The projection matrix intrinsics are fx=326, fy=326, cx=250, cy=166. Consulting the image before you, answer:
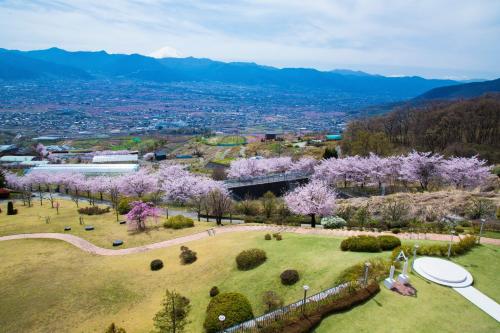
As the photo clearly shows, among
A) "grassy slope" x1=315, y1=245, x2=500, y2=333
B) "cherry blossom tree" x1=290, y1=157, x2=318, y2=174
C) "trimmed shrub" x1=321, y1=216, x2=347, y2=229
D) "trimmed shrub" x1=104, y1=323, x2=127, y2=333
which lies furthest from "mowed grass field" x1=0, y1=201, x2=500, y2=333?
"cherry blossom tree" x1=290, y1=157, x2=318, y2=174

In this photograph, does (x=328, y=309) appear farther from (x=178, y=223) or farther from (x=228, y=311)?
(x=178, y=223)

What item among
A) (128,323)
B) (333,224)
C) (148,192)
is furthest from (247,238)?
(148,192)

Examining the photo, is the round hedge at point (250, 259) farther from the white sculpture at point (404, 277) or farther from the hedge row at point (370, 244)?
the white sculpture at point (404, 277)

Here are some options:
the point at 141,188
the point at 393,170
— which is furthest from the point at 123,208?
the point at 393,170

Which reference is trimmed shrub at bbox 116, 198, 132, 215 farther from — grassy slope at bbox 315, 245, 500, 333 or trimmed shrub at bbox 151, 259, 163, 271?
grassy slope at bbox 315, 245, 500, 333

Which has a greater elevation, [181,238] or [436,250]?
[436,250]

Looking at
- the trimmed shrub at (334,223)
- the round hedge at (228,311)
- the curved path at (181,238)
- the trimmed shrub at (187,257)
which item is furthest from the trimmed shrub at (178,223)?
the round hedge at (228,311)

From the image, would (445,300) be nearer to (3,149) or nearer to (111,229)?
(111,229)
